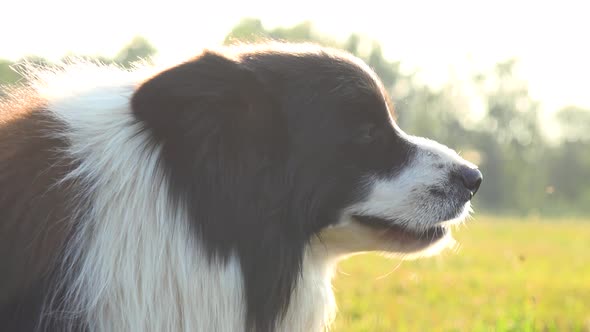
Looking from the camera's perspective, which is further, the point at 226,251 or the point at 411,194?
the point at 411,194

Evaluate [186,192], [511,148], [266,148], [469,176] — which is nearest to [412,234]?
[469,176]

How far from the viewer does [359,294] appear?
Answer: 6.89 m

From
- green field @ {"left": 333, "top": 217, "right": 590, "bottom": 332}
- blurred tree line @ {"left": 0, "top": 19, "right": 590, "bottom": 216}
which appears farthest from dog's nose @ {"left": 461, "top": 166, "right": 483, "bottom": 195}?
blurred tree line @ {"left": 0, "top": 19, "right": 590, "bottom": 216}

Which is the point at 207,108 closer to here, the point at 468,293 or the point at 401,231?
the point at 401,231

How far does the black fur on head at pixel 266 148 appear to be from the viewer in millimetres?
2826

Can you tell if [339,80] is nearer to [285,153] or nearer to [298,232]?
[285,153]

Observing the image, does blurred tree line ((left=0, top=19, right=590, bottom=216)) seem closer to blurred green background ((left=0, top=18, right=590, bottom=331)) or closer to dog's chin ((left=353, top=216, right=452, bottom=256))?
blurred green background ((left=0, top=18, right=590, bottom=331))

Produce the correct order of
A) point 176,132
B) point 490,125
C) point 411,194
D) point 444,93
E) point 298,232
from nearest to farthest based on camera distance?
1. point 176,132
2. point 298,232
3. point 411,194
4. point 444,93
5. point 490,125

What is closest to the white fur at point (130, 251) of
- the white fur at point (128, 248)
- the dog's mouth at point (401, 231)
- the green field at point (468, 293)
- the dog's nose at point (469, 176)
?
the white fur at point (128, 248)

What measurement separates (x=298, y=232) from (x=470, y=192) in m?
0.93

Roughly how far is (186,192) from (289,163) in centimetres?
43

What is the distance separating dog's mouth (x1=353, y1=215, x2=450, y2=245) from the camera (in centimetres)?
323

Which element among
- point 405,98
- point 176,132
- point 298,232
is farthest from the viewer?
point 405,98

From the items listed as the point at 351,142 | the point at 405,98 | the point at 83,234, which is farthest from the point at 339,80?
the point at 405,98
